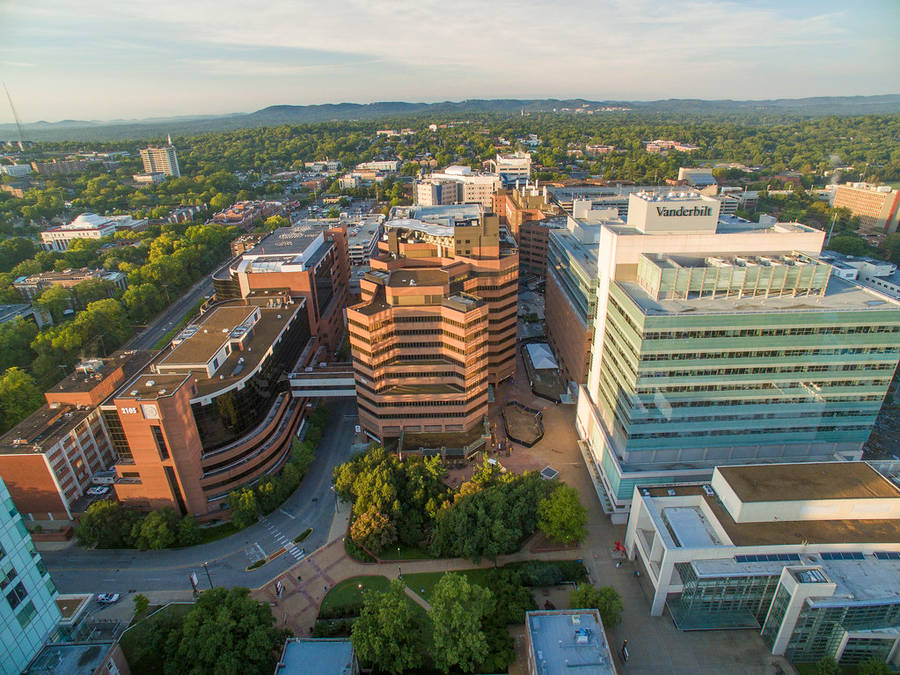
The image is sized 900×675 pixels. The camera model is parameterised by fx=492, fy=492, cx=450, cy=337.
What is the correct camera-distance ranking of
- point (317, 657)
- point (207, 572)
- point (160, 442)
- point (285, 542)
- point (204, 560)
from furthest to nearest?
point (285, 542) → point (204, 560) → point (160, 442) → point (207, 572) → point (317, 657)

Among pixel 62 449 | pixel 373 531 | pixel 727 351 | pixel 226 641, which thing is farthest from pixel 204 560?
pixel 727 351

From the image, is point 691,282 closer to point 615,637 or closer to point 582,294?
point 582,294

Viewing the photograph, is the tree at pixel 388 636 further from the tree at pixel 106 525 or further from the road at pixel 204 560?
the tree at pixel 106 525

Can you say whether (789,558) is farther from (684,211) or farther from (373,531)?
(373,531)

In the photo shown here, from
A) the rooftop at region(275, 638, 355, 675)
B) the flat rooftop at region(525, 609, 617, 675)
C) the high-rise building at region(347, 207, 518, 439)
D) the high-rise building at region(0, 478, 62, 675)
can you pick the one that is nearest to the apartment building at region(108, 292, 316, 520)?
the high-rise building at region(347, 207, 518, 439)

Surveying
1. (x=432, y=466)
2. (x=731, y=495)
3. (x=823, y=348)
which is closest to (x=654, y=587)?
(x=731, y=495)

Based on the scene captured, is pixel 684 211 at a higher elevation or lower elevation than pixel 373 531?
higher
